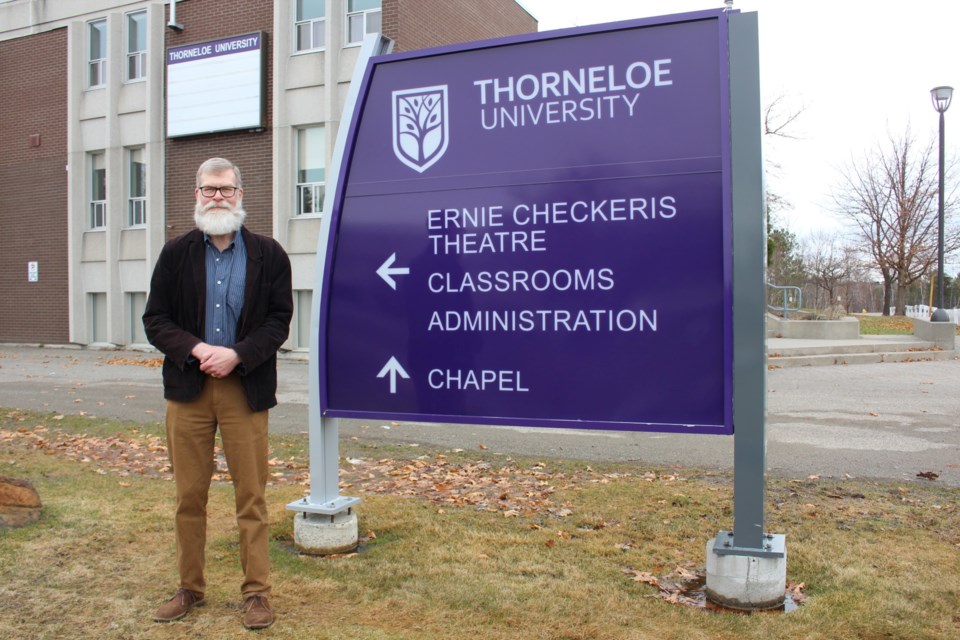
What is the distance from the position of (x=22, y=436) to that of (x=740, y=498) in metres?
7.46

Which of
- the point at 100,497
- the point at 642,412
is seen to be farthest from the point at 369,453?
the point at 642,412

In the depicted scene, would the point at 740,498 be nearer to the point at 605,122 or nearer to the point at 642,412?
the point at 642,412

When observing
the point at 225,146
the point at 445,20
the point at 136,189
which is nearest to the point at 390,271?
the point at 445,20

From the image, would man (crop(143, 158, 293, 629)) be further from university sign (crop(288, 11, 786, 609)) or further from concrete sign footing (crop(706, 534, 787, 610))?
concrete sign footing (crop(706, 534, 787, 610))

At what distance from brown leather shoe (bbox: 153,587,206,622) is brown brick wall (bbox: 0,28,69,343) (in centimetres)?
2050

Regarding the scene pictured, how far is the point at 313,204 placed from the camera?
1839 cm

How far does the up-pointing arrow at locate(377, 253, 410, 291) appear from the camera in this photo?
451 cm

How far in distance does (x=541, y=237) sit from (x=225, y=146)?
55.2 feet

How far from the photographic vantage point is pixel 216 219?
12.2 ft

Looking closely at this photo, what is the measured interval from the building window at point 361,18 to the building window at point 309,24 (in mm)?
726

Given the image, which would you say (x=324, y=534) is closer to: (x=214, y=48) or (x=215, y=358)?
(x=215, y=358)

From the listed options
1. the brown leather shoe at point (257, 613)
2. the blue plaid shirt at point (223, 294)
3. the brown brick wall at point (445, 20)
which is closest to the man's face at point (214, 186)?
the blue plaid shirt at point (223, 294)

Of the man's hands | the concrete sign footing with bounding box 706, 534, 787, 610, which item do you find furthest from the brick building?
the concrete sign footing with bounding box 706, 534, 787, 610

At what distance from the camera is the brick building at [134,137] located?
59.7 feet
